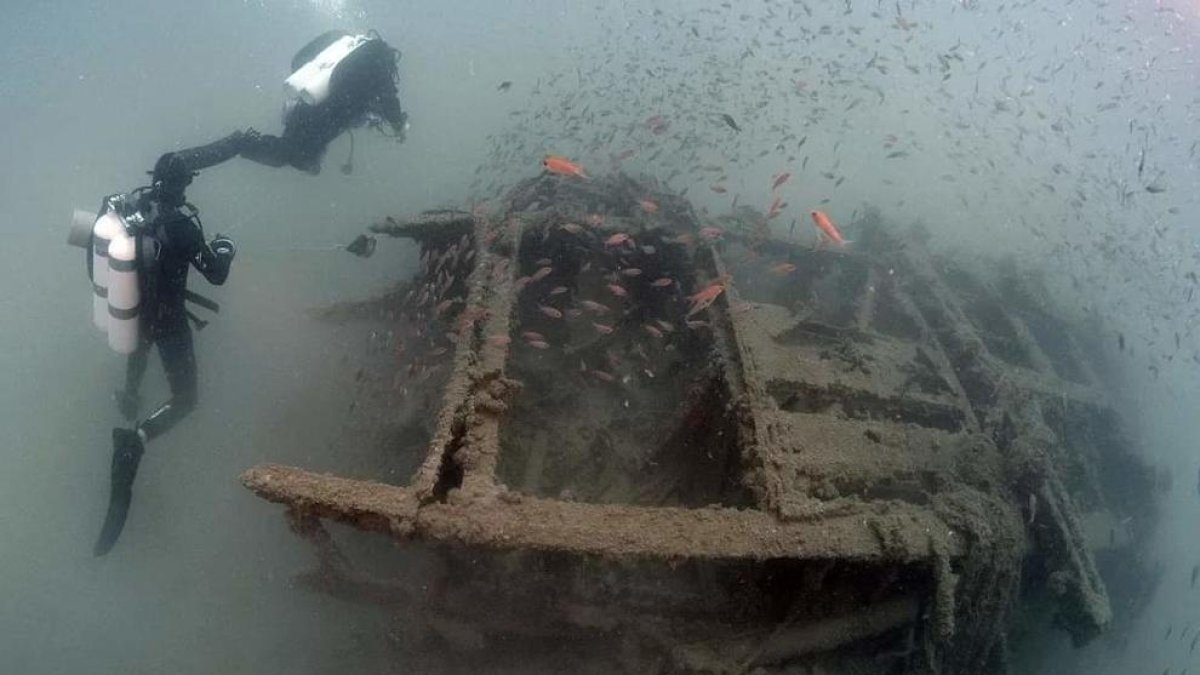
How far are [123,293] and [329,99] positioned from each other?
364cm

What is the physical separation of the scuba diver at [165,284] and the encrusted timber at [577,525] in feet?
11.0

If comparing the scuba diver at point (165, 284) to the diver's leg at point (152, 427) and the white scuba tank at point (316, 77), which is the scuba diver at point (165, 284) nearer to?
the diver's leg at point (152, 427)

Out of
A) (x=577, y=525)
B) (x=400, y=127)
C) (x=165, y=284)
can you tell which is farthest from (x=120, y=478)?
(x=400, y=127)

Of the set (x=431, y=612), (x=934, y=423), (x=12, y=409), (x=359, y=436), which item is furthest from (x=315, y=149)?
(x=934, y=423)

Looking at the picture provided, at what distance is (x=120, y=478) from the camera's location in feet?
20.0

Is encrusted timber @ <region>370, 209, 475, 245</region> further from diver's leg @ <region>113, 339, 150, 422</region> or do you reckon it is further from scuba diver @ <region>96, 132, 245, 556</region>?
diver's leg @ <region>113, 339, 150, 422</region>

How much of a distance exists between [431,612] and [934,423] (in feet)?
15.2

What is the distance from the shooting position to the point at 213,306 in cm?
628

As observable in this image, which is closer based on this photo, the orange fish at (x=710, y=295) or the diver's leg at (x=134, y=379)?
the orange fish at (x=710, y=295)

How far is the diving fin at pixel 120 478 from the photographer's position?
595 centimetres

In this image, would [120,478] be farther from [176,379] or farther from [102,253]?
[102,253]

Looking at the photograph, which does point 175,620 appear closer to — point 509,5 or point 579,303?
point 579,303

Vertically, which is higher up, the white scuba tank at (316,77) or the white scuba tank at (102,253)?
the white scuba tank at (316,77)

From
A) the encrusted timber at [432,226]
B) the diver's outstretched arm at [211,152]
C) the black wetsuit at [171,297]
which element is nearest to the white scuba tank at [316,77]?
the diver's outstretched arm at [211,152]
